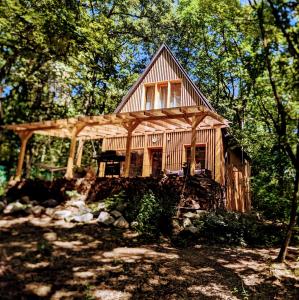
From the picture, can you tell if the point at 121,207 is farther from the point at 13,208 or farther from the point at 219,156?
the point at 219,156

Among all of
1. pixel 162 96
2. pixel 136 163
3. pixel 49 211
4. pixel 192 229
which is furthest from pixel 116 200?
pixel 162 96

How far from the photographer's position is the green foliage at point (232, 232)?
356 inches

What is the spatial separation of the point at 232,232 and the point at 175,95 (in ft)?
28.5

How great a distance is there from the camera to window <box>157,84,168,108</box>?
16.1 metres

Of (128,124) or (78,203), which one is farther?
(128,124)

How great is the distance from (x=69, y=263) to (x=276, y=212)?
29.0ft

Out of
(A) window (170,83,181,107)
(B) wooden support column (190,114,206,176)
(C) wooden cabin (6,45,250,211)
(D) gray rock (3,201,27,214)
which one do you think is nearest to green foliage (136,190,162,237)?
(B) wooden support column (190,114,206,176)

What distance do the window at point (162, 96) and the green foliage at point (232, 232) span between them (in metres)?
7.56

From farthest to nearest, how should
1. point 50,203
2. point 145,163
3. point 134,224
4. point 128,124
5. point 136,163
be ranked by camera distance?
point 136,163
point 145,163
point 128,124
point 50,203
point 134,224

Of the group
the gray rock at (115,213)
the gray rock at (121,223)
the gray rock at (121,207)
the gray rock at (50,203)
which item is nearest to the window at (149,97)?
the gray rock at (121,207)

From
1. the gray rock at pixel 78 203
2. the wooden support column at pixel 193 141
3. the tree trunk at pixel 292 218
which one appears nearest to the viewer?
the tree trunk at pixel 292 218

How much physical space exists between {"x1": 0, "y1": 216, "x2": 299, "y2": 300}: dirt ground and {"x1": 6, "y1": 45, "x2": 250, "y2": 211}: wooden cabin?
5.15 metres

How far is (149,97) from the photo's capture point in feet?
54.3

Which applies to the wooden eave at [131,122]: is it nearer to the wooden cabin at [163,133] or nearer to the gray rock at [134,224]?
the wooden cabin at [163,133]
